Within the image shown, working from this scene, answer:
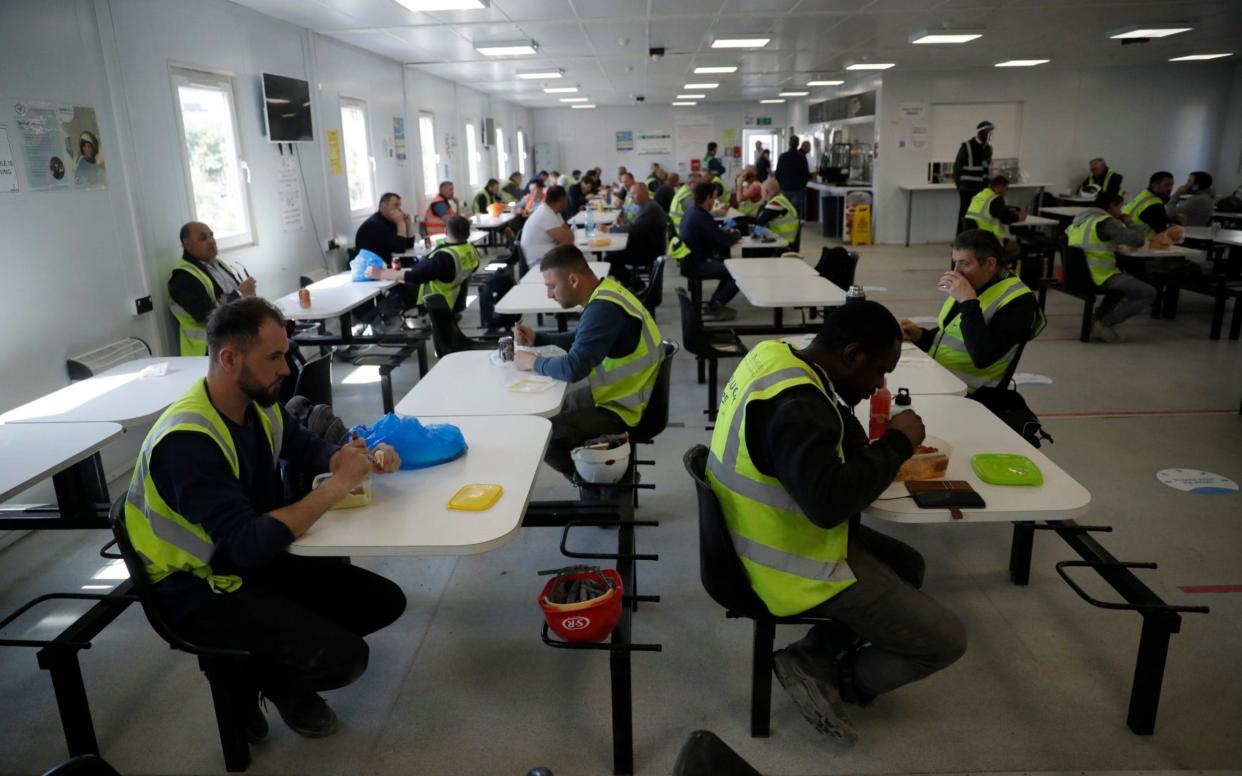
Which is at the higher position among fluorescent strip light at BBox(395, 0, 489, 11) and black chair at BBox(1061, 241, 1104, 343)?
fluorescent strip light at BBox(395, 0, 489, 11)

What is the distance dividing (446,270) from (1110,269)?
5099 mm

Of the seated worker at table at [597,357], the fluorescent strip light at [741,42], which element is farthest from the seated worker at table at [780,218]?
the seated worker at table at [597,357]

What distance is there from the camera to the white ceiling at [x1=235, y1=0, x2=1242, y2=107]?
6324mm

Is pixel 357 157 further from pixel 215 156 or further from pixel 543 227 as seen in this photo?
pixel 215 156

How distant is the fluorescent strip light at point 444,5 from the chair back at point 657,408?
3700 millimetres

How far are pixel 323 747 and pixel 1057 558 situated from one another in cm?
273

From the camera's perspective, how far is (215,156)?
5.54 m

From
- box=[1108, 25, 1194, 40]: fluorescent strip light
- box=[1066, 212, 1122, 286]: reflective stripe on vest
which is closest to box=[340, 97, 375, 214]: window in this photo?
box=[1066, 212, 1122, 286]: reflective stripe on vest

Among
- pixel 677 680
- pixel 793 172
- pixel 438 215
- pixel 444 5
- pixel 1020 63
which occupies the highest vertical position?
pixel 1020 63

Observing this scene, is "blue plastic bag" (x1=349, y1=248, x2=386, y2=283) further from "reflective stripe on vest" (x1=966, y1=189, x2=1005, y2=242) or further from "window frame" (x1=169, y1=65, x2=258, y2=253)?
"reflective stripe on vest" (x1=966, y1=189, x2=1005, y2=242)

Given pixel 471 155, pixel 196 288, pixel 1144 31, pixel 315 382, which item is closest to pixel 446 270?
pixel 196 288

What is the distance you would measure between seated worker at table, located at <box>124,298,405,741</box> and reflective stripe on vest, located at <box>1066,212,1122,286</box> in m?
6.15

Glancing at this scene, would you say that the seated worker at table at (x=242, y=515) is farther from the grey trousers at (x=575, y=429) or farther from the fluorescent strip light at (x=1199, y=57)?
the fluorescent strip light at (x=1199, y=57)

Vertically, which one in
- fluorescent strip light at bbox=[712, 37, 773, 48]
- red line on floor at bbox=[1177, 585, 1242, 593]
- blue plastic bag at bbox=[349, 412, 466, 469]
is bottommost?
red line on floor at bbox=[1177, 585, 1242, 593]
